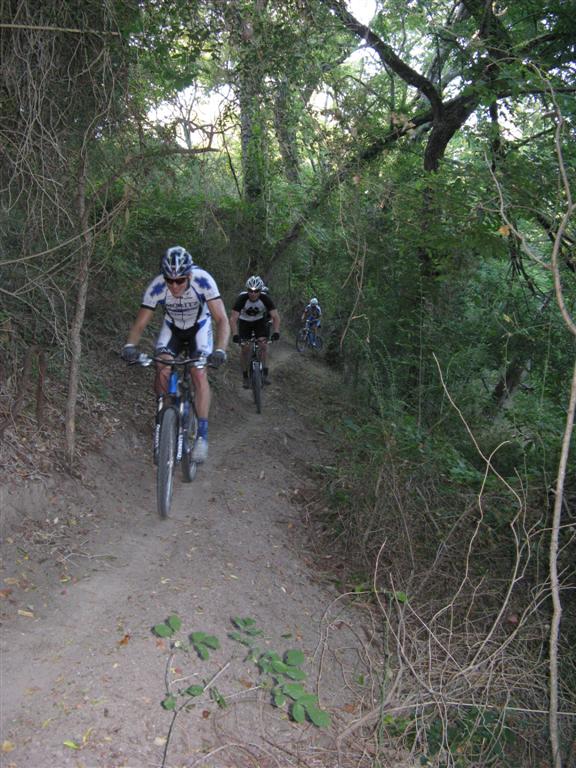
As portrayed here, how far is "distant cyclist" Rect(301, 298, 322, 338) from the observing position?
18953 mm

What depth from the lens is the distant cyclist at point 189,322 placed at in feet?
19.6

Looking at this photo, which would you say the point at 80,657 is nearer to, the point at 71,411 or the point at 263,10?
the point at 71,411

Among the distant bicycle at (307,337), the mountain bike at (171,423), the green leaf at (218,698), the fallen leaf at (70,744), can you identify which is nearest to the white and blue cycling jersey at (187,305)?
the mountain bike at (171,423)

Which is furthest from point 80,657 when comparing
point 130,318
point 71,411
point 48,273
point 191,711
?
point 130,318

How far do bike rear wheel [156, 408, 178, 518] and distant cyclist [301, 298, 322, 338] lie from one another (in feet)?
44.0

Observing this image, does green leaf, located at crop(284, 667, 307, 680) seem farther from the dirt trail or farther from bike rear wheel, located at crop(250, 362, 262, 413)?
bike rear wheel, located at crop(250, 362, 262, 413)

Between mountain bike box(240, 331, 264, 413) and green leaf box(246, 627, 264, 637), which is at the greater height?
mountain bike box(240, 331, 264, 413)

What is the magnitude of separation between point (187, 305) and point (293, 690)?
3.99m

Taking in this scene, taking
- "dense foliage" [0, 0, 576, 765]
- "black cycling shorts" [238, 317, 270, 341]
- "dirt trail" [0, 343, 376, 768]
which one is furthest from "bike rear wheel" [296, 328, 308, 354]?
"dirt trail" [0, 343, 376, 768]

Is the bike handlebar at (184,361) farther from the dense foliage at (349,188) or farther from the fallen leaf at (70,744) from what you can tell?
the fallen leaf at (70,744)

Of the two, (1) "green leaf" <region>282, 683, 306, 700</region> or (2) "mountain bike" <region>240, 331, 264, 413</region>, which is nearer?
(1) "green leaf" <region>282, 683, 306, 700</region>

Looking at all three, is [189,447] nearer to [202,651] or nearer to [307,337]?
[202,651]

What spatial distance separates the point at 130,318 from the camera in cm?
937

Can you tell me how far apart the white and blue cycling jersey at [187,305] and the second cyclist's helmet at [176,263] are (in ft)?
0.94
